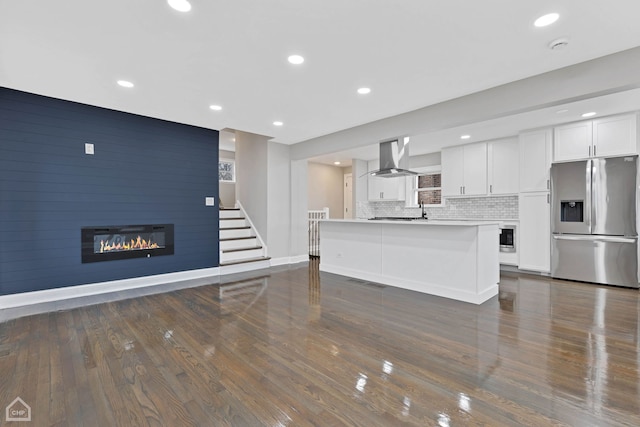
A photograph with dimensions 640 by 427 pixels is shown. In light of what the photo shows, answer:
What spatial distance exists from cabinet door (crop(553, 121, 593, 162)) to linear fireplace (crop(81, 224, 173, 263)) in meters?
6.76

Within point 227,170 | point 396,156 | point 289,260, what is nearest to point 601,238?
point 396,156

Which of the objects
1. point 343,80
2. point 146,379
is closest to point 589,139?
point 343,80

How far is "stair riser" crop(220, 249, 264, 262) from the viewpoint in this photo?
5.77m

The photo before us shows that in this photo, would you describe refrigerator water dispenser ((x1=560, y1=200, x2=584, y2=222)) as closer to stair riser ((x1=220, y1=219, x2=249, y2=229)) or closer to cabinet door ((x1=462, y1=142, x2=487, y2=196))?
cabinet door ((x1=462, y1=142, x2=487, y2=196))

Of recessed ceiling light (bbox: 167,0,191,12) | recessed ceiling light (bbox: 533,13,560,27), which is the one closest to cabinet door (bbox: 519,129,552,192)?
recessed ceiling light (bbox: 533,13,560,27)

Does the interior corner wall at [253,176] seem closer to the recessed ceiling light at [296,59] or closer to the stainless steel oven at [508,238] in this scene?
the recessed ceiling light at [296,59]

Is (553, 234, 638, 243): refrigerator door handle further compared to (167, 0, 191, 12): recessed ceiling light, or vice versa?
(553, 234, 638, 243): refrigerator door handle

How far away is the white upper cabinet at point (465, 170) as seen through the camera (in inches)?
244

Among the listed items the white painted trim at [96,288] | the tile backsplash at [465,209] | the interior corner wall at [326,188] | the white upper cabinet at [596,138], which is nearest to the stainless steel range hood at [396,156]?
the tile backsplash at [465,209]

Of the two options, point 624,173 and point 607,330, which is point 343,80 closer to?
point 607,330

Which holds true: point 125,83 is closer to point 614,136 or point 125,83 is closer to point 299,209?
point 299,209

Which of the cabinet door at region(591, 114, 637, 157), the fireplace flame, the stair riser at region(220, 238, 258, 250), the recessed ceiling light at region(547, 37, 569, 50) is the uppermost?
the recessed ceiling light at region(547, 37, 569, 50)

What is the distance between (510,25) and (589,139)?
3.75 metres

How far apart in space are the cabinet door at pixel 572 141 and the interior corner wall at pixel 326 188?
599 centimetres
